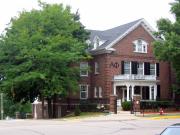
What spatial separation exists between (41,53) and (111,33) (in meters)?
15.0

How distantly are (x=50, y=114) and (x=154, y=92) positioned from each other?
13082 millimetres

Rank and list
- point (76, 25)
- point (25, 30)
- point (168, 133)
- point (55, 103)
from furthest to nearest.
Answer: point (55, 103), point (76, 25), point (25, 30), point (168, 133)

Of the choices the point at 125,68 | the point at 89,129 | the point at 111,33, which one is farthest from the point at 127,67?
the point at 89,129

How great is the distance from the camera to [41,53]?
48.9m

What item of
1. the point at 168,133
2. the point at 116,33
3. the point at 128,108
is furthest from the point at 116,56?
the point at 168,133

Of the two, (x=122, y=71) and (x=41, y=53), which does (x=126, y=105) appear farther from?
(x=41, y=53)

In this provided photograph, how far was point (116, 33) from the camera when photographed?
195 feet

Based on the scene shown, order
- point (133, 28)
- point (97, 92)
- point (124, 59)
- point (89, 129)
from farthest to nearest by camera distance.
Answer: point (97, 92)
point (133, 28)
point (124, 59)
point (89, 129)

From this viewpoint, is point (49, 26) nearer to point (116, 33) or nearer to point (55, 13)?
point (55, 13)

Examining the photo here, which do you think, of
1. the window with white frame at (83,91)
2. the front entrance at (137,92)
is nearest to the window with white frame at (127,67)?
the front entrance at (137,92)

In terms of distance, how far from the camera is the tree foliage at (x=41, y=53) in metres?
49.7

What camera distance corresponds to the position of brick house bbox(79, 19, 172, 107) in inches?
2232

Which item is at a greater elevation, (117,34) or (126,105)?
(117,34)

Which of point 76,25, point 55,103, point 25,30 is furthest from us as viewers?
point 55,103
